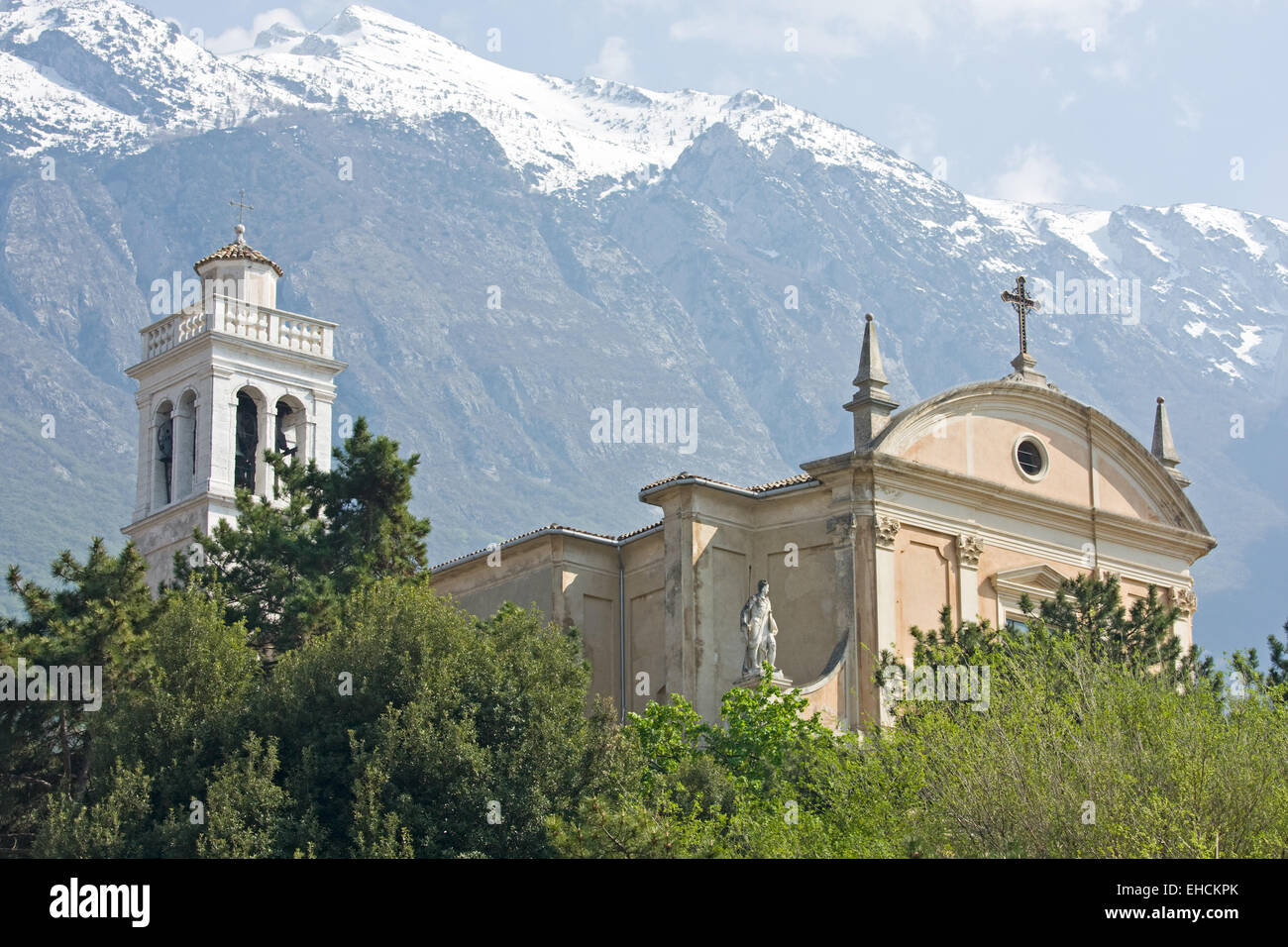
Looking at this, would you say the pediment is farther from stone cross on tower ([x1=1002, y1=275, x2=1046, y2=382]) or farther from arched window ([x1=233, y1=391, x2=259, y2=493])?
arched window ([x1=233, y1=391, x2=259, y2=493])

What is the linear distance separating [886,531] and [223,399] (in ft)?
62.7

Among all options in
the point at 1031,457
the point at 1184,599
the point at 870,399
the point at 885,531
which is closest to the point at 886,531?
the point at 885,531

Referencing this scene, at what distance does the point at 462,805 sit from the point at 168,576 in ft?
73.9

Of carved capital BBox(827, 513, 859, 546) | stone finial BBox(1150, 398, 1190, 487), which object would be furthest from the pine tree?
stone finial BBox(1150, 398, 1190, 487)

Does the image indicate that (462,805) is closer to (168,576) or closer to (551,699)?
(551,699)

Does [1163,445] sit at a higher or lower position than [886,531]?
higher

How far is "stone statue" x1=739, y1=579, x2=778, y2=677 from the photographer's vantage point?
35781 mm

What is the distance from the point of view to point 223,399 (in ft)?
169

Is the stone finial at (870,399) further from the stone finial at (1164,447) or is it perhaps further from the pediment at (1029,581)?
the stone finial at (1164,447)

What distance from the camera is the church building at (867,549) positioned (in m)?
38.3

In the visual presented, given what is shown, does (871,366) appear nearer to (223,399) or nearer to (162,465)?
(223,399)

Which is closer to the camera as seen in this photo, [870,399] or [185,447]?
[870,399]
